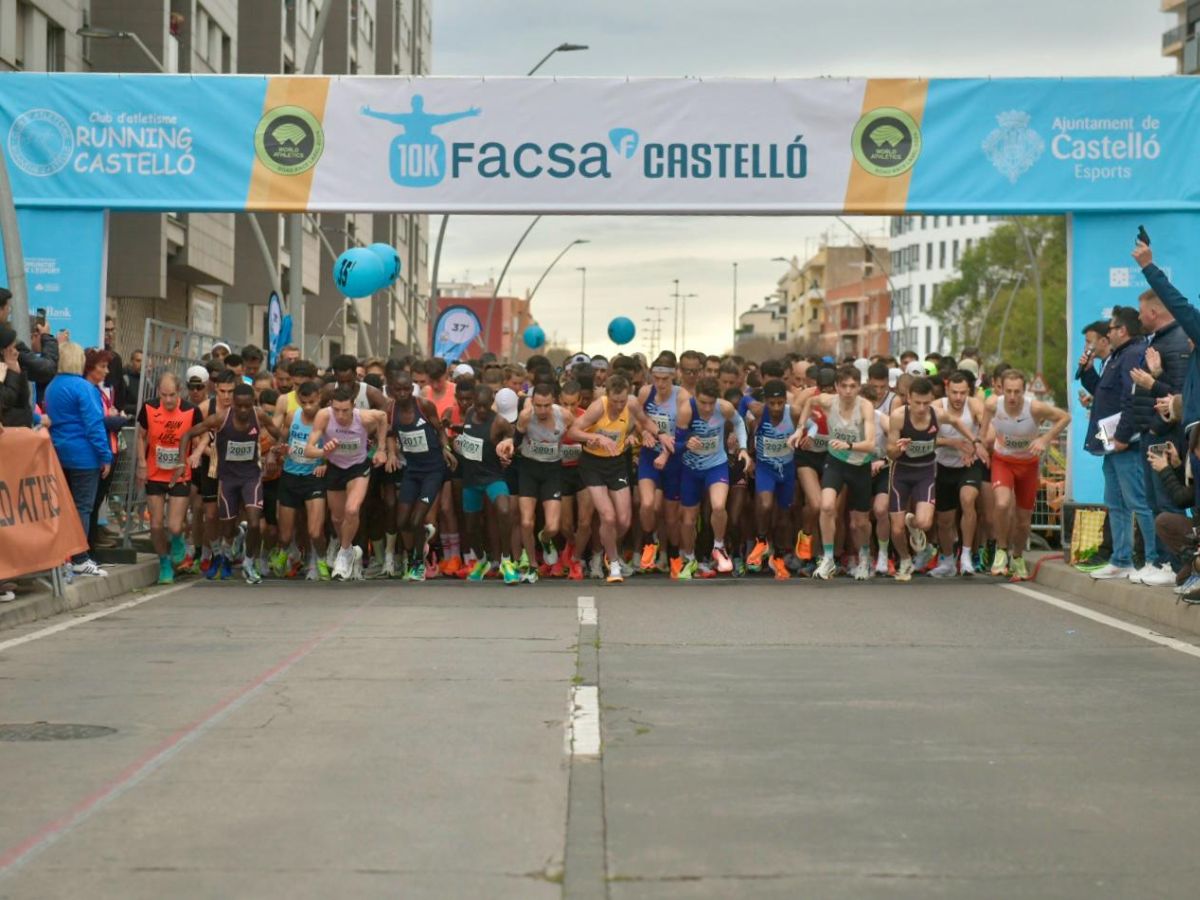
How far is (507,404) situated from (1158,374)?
5811 mm

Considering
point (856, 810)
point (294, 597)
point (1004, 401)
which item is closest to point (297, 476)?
point (294, 597)

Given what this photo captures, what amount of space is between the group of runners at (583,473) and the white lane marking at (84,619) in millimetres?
793

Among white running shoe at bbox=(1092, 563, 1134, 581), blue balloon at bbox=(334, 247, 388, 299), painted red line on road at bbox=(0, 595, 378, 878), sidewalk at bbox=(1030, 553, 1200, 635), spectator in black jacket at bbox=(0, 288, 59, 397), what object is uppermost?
blue balloon at bbox=(334, 247, 388, 299)

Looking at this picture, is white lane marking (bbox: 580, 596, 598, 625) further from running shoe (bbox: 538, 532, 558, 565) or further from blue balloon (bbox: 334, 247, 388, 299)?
blue balloon (bbox: 334, 247, 388, 299)

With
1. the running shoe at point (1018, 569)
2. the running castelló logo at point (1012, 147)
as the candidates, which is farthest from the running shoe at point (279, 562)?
the running castelló logo at point (1012, 147)

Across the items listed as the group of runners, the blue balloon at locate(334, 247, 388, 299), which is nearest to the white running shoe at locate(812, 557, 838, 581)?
the group of runners

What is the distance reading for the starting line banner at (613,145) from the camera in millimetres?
18016

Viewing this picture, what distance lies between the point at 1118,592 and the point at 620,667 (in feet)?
18.4

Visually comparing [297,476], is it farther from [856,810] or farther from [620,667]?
[856,810]

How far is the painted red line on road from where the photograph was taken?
5820mm

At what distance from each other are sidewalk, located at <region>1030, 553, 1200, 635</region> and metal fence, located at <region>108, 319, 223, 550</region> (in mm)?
8403

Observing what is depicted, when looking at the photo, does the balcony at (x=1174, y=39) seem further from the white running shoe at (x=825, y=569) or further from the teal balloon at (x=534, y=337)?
the white running shoe at (x=825, y=569)

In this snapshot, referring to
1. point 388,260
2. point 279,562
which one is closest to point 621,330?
point 388,260

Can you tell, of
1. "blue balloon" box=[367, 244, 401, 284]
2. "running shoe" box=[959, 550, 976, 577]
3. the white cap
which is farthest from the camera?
"blue balloon" box=[367, 244, 401, 284]
